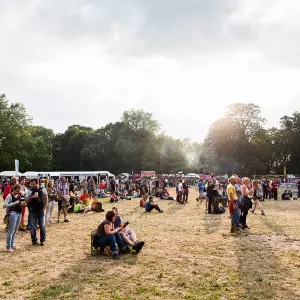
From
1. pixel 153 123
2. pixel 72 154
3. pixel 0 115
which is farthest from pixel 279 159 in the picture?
pixel 0 115

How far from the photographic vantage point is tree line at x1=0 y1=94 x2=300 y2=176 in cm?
5597

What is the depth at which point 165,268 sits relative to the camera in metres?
7.16

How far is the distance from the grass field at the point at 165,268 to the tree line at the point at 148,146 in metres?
47.2

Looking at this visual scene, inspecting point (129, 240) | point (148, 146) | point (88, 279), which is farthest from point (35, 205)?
point (148, 146)

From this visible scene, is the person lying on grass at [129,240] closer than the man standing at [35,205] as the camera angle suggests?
Yes

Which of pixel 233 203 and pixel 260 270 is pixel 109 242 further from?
pixel 233 203

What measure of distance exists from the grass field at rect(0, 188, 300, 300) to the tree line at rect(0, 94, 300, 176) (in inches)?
1860

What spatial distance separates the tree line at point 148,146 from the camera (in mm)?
55969

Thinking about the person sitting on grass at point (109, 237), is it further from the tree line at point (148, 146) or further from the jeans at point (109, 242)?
the tree line at point (148, 146)

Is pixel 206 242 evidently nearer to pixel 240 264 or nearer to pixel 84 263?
pixel 240 264

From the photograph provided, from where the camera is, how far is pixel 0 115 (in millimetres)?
51312

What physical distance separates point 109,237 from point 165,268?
1689mm

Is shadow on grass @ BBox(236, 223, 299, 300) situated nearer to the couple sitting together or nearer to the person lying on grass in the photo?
the person lying on grass

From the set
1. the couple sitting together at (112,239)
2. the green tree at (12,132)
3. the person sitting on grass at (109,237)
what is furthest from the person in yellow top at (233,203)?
the green tree at (12,132)
